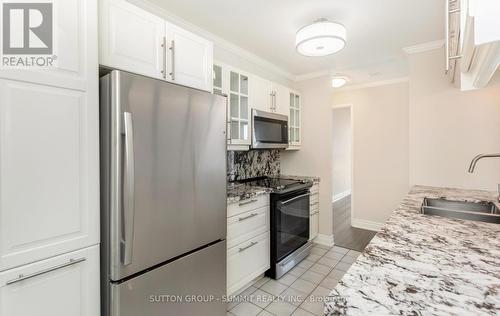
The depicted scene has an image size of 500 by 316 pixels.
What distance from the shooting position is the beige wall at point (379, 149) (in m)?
3.54

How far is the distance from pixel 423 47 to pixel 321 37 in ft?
4.61

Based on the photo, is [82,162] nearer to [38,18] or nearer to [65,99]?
[65,99]

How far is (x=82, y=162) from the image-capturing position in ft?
3.61

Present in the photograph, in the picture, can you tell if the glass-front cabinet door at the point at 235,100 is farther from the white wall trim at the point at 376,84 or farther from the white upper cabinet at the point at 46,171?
the white wall trim at the point at 376,84

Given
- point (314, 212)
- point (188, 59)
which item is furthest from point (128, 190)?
point (314, 212)

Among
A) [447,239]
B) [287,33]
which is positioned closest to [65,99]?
[447,239]

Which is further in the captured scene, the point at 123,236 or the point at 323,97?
the point at 323,97

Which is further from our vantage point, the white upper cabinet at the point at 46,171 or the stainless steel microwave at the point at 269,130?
the stainless steel microwave at the point at 269,130

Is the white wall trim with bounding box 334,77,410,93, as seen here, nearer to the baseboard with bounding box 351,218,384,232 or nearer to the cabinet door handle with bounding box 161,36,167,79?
the baseboard with bounding box 351,218,384,232

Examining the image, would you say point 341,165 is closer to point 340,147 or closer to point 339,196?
point 340,147

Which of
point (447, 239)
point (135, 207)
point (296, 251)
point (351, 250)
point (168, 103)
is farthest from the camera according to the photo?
point (351, 250)

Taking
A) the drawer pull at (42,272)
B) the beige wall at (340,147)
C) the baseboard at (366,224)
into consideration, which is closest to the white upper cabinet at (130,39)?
the drawer pull at (42,272)

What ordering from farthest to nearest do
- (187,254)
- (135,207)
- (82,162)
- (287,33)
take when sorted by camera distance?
(287,33) → (187,254) → (135,207) → (82,162)

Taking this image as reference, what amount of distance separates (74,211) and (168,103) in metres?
0.71
